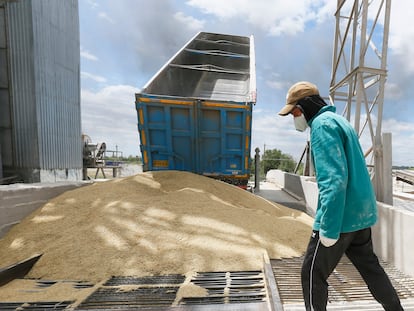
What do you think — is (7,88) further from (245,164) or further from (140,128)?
(245,164)

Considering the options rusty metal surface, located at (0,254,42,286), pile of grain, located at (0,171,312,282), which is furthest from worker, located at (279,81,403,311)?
rusty metal surface, located at (0,254,42,286)

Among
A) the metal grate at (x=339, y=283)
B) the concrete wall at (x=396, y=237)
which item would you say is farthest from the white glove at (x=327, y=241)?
the concrete wall at (x=396, y=237)

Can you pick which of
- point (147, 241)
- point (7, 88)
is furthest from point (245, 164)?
point (7, 88)

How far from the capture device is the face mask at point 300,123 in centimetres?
177

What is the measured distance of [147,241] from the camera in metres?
2.73

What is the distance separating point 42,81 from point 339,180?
10768mm

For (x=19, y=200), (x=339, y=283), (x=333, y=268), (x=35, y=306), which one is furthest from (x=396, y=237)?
(x=19, y=200)

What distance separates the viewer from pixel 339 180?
4.61 ft

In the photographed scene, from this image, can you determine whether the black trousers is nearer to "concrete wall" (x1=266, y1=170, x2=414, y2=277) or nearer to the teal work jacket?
the teal work jacket

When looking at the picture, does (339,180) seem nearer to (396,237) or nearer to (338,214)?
(338,214)

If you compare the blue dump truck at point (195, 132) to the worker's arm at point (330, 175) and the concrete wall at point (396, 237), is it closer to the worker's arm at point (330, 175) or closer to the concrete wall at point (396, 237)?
the concrete wall at point (396, 237)

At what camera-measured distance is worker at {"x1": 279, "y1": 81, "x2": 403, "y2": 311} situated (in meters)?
1.42

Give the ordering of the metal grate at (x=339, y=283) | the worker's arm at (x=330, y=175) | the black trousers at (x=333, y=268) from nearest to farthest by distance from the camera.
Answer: the worker's arm at (x=330, y=175) → the black trousers at (x=333, y=268) → the metal grate at (x=339, y=283)

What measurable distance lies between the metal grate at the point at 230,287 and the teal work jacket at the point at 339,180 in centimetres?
91
